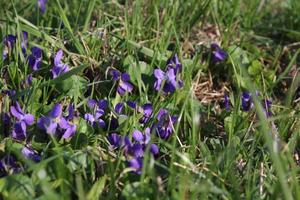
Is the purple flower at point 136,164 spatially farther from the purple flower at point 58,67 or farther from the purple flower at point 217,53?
the purple flower at point 217,53

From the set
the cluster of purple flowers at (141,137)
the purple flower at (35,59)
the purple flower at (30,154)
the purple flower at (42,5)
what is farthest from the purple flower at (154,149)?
the purple flower at (42,5)

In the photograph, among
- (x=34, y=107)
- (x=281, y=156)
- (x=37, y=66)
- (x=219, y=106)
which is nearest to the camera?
(x=281, y=156)

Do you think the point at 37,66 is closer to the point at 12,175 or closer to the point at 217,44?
the point at 12,175

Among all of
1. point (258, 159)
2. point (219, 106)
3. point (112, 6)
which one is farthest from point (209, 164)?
point (112, 6)

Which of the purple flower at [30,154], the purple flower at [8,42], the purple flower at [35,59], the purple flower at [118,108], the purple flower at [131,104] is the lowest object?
the purple flower at [30,154]

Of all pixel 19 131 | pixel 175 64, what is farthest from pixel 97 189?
pixel 175 64
